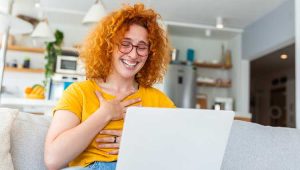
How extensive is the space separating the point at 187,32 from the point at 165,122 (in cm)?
474

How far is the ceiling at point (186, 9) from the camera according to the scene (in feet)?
13.8

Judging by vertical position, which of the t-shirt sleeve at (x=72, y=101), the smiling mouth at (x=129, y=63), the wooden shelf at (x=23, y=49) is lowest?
the t-shirt sleeve at (x=72, y=101)

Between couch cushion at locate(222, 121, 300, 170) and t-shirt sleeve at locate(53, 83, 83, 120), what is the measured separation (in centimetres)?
66

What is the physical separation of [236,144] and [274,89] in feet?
24.3

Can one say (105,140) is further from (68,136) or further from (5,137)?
(5,137)

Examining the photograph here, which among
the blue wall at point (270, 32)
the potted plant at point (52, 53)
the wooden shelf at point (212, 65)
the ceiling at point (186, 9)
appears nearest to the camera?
the blue wall at point (270, 32)

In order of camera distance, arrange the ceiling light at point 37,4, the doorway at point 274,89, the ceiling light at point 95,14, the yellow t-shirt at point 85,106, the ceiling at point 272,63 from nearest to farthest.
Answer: the yellow t-shirt at point 85,106 → the ceiling light at point 95,14 → the ceiling light at point 37,4 → the ceiling at point 272,63 → the doorway at point 274,89

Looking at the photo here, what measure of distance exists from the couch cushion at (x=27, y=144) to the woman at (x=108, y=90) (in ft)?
0.59

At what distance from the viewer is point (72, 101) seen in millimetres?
1101

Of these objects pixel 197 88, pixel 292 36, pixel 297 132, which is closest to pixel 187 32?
pixel 197 88

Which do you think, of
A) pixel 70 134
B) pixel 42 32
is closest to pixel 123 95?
pixel 70 134

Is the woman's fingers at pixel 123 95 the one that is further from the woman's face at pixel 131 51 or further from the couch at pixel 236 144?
the couch at pixel 236 144

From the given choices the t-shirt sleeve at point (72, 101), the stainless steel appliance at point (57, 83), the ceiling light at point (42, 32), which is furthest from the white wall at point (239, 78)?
the t-shirt sleeve at point (72, 101)

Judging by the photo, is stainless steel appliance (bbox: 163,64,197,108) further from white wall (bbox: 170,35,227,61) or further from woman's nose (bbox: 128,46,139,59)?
woman's nose (bbox: 128,46,139,59)
